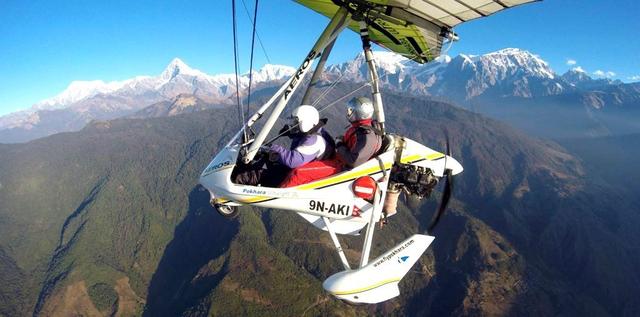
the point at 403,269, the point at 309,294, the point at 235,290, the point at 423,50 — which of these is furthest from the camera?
the point at 235,290

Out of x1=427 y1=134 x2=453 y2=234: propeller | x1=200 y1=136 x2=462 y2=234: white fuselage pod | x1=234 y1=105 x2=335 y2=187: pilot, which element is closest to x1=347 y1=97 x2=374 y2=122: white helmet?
x1=234 y1=105 x2=335 y2=187: pilot

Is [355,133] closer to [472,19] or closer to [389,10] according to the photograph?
[389,10]

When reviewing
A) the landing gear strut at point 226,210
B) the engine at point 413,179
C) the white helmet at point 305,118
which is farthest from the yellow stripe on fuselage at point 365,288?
the landing gear strut at point 226,210

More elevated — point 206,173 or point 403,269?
point 206,173

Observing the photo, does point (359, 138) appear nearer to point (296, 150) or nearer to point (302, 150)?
point (302, 150)

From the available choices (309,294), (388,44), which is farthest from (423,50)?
(309,294)

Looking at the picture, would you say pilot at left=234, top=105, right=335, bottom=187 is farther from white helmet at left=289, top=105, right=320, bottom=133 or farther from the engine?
the engine

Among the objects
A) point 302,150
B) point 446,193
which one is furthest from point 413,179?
point 302,150
